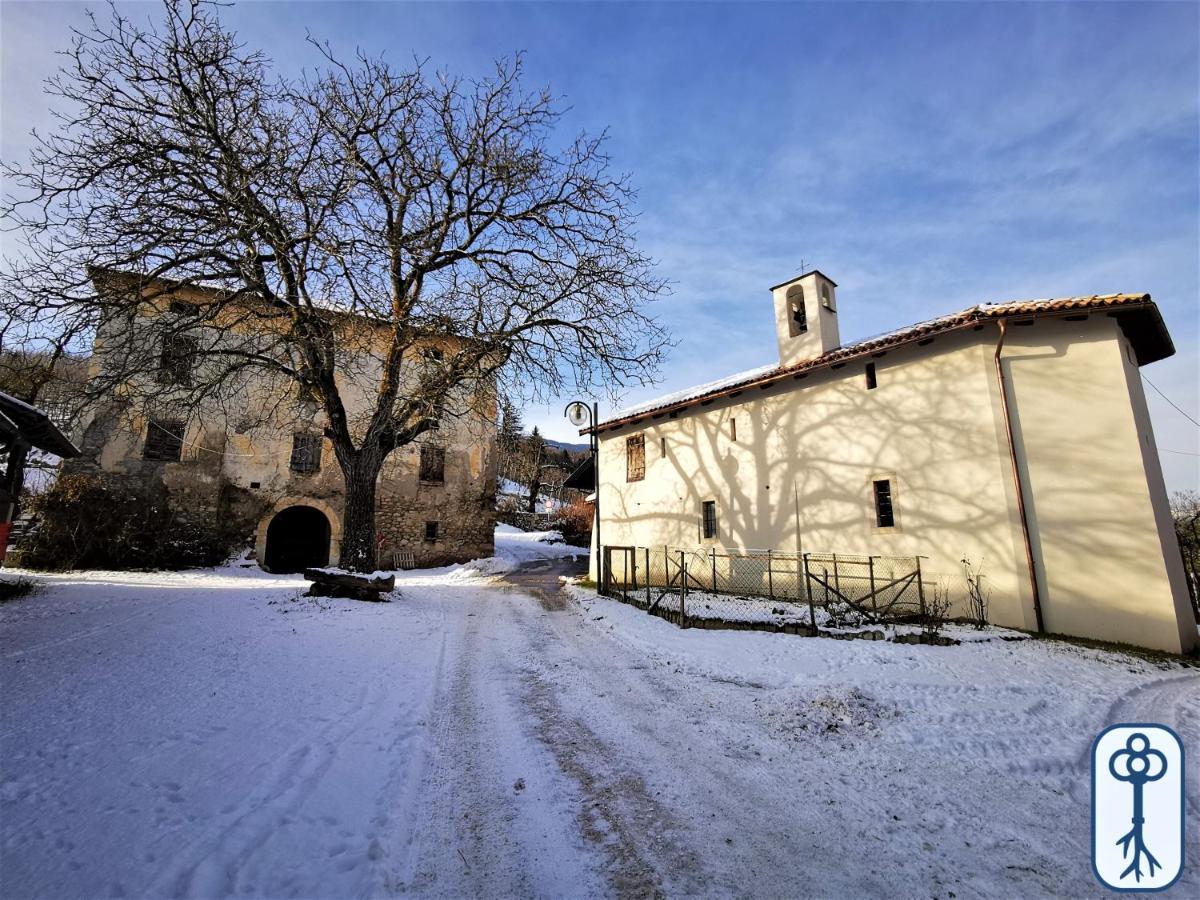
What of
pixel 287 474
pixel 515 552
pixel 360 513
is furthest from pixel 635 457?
pixel 287 474

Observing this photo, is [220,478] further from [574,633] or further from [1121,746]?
[1121,746]

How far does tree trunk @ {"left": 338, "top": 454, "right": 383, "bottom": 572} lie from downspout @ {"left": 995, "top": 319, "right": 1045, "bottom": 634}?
12.7 meters

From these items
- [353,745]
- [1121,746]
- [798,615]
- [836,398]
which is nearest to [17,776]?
[353,745]

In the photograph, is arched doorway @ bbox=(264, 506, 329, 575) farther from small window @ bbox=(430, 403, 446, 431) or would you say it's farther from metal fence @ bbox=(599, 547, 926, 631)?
metal fence @ bbox=(599, 547, 926, 631)

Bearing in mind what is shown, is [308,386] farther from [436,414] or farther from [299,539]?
[299,539]

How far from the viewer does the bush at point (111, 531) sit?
47.5 feet

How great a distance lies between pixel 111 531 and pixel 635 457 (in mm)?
16138

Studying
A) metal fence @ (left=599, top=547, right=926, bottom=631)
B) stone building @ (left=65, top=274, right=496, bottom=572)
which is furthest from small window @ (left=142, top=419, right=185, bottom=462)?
metal fence @ (left=599, top=547, right=926, bottom=631)

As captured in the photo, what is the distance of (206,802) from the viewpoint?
9.61 ft

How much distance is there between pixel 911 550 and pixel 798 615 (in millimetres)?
3099

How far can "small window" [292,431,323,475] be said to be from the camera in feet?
65.5

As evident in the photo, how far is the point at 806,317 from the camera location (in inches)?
568

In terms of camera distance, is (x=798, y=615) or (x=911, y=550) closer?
(x=798, y=615)

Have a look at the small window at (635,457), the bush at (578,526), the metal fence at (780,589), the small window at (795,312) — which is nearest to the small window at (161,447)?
the small window at (635,457)
